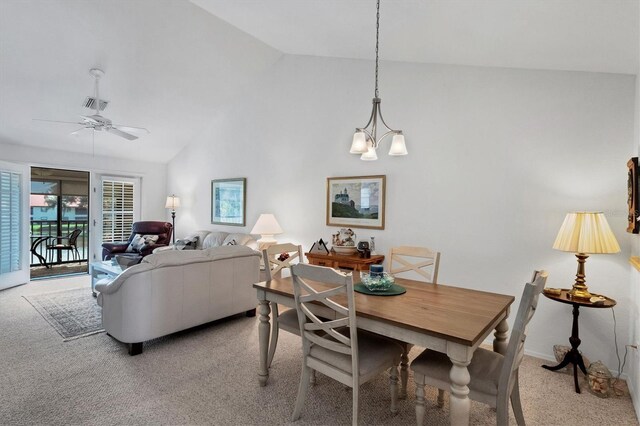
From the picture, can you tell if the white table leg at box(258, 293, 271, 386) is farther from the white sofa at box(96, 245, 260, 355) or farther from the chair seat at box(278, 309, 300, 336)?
the white sofa at box(96, 245, 260, 355)

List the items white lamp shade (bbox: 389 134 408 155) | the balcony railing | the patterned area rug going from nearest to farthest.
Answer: white lamp shade (bbox: 389 134 408 155) < the patterned area rug < the balcony railing

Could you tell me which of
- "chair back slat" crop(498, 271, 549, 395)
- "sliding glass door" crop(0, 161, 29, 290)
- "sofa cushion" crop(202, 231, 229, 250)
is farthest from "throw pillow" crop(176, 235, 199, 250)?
"chair back slat" crop(498, 271, 549, 395)

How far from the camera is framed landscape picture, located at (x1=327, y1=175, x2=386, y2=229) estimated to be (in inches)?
159

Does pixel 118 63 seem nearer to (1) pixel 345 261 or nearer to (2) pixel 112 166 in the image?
(2) pixel 112 166

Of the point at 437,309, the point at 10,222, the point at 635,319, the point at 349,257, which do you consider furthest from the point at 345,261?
the point at 10,222

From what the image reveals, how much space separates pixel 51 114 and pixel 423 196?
17.6 feet

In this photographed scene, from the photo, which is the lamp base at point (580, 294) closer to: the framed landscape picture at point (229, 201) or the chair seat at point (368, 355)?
the chair seat at point (368, 355)

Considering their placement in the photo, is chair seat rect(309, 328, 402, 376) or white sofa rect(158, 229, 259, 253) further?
white sofa rect(158, 229, 259, 253)

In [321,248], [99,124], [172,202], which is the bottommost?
[321,248]

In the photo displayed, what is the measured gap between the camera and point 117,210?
673cm

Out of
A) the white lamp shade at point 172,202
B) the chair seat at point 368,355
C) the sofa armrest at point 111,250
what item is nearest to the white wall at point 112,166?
the white lamp shade at point 172,202

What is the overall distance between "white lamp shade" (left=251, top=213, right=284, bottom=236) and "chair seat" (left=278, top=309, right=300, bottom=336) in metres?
2.41

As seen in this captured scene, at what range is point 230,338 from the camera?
3.25 meters

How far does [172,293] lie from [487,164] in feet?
11.0
